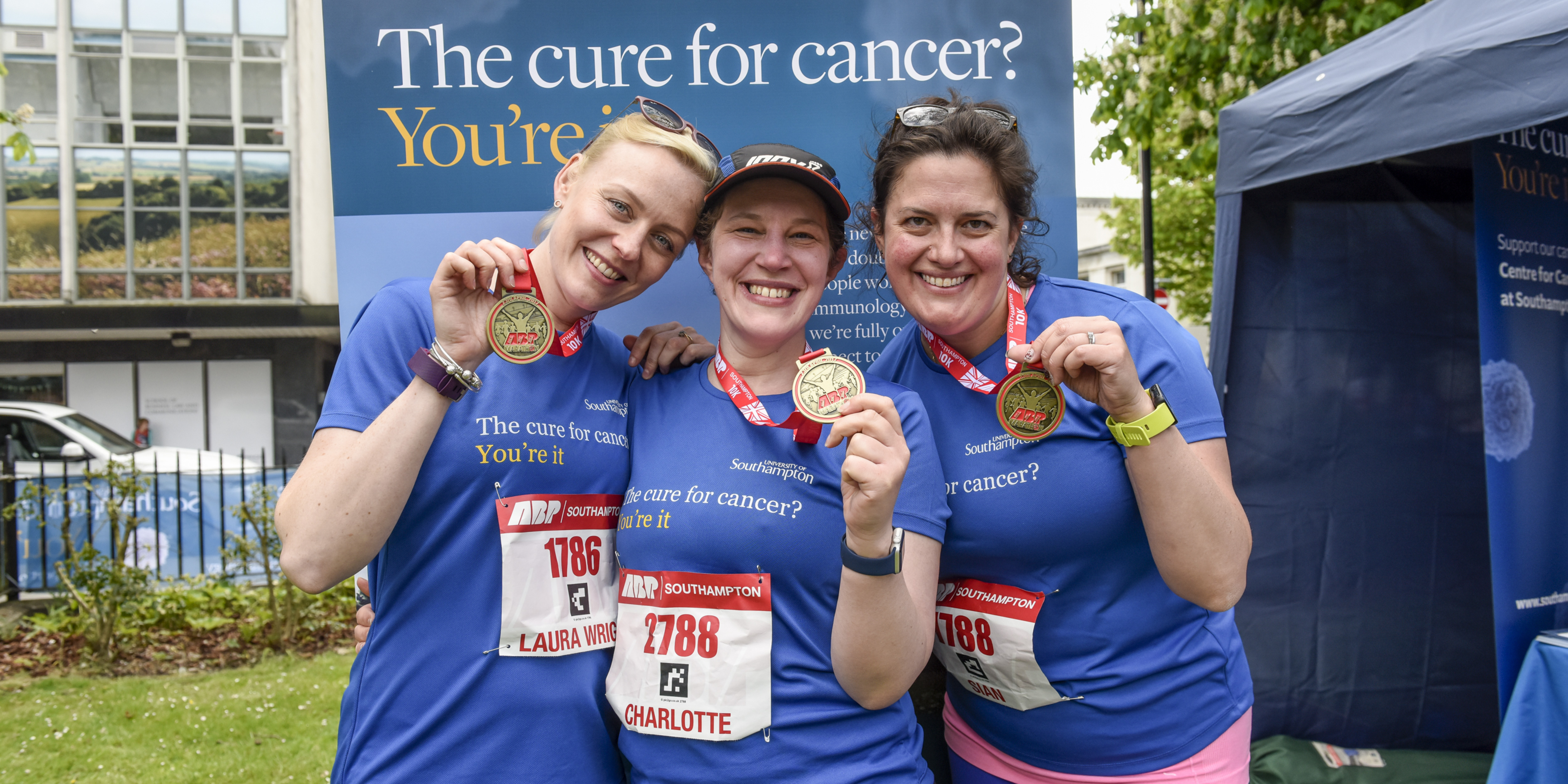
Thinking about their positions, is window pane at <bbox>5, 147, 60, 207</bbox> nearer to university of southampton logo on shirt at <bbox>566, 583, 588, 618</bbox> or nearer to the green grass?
the green grass

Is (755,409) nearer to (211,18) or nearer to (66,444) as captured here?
(66,444)

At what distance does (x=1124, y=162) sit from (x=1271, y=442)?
17.7 ft

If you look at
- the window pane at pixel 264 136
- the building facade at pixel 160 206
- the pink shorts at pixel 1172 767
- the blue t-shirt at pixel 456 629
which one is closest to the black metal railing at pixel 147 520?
the blue t-shirt at pixel 456 629

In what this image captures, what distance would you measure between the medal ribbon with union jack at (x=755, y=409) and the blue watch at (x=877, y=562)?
10.4 inches

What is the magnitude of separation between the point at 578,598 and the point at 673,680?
313 mm

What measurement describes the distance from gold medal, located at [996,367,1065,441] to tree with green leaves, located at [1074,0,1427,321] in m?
5.28

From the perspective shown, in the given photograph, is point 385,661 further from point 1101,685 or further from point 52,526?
point 52,526

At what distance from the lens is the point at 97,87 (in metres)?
19.7

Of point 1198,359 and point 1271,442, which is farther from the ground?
point 1198,359

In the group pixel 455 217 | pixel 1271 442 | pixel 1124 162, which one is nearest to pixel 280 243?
pixel 1124 162

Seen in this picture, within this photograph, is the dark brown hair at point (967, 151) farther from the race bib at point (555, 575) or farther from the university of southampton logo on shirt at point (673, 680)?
the university of southampton logo on shirt at point (673, 680)

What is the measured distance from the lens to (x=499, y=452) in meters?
1.89

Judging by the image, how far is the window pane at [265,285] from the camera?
1992cm

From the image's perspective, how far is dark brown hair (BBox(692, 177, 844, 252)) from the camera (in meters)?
2.03
